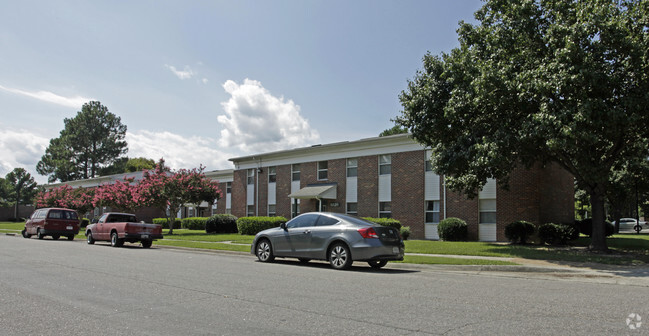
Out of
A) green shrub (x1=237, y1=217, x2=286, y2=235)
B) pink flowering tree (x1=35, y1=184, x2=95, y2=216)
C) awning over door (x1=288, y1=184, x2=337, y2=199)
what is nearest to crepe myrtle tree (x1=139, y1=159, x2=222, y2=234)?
green shrub (x1=237, y1=217, x2=286, y2=235)

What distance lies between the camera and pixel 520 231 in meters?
21.6

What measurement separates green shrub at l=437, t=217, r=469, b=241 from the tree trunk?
7447mm

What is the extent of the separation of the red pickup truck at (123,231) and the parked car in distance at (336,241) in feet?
31.2

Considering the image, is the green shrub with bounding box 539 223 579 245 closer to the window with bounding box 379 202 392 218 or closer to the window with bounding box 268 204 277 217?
the window with bounding box 379 202 392 218

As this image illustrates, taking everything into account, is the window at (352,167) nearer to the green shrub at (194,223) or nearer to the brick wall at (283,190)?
the brick wall at (283,190)

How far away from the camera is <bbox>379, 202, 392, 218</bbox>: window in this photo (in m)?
28.0

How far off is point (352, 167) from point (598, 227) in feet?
53.0

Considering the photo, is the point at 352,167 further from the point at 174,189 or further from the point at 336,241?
the point at 336,241

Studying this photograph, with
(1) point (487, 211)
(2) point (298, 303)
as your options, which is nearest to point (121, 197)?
(1) point (487, 211)

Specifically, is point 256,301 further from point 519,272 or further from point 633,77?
point 633,77

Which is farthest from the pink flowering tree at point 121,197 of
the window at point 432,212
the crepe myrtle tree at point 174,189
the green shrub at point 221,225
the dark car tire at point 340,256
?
the dark car tire at point 340,256

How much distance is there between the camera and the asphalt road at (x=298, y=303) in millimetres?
5480

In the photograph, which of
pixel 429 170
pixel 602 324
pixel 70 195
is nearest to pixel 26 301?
pixel 602 324

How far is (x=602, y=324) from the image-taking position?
572 centimetres
